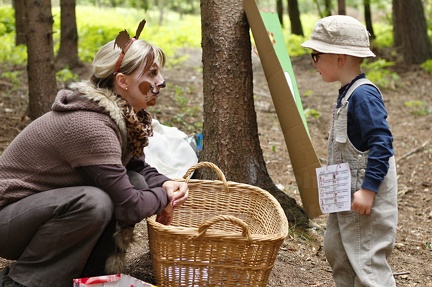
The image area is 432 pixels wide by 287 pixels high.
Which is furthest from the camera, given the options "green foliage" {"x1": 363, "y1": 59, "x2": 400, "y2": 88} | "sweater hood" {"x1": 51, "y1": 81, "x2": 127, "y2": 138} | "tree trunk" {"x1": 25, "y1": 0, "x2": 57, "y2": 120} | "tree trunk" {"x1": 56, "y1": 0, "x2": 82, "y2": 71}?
"green foliage" {"x1": 363, "y1": 59, "x2": 400, "y2": 88}

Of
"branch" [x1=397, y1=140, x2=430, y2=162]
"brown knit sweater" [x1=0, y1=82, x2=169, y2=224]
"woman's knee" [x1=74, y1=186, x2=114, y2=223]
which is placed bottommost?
"branch" [x1=397, y1=140, x2=430, y2=162]

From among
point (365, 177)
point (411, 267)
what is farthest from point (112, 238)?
point (411, 267)

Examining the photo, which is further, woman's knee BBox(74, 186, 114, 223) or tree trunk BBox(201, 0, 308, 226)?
tree trunk BBox(201, 0, 308, 226)

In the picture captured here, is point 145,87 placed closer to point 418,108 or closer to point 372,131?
point 372,131

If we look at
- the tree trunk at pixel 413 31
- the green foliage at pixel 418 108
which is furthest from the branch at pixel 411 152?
the tree trunk at pixel 413 31

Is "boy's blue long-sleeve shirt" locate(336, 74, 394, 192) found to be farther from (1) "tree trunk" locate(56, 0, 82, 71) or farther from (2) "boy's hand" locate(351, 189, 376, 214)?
(1) "tree trunk" locate(56, 0, 82, 71)

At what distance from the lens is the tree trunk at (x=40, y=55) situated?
543 cm

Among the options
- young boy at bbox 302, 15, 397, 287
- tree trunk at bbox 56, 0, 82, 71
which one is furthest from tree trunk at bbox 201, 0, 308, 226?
tree trunk at bbox 56, 0, 82, 71

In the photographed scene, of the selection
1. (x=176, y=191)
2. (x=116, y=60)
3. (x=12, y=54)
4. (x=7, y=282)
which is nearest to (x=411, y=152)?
(x=176, y=191)

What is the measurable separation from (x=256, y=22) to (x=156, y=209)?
1579 mm

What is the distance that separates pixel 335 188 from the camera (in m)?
2.76

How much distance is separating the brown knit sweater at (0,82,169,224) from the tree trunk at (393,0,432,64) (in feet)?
30.8

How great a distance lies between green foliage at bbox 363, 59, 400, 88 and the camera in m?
9.47

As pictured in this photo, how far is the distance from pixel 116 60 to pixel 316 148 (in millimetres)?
3901
